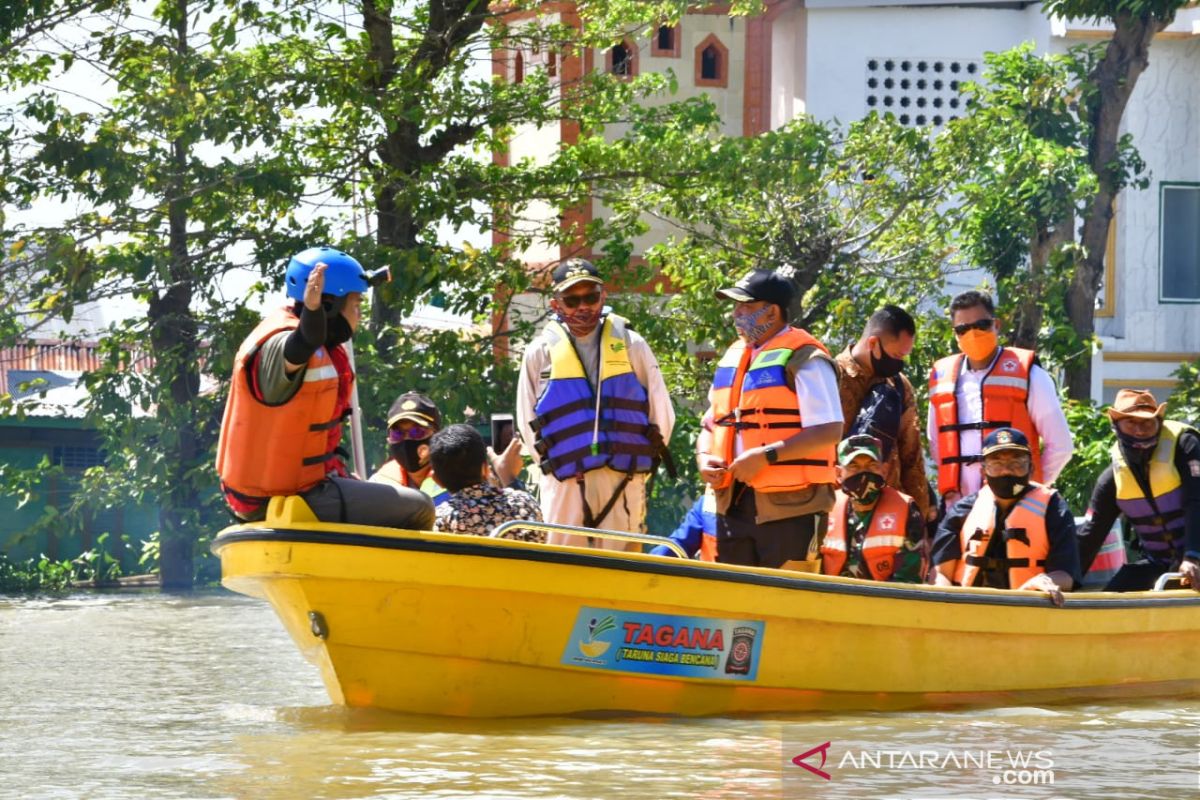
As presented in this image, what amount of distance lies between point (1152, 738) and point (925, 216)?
11.9 metres

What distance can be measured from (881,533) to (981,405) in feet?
2.76

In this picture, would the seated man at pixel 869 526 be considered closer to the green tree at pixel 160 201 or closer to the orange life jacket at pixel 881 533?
the orange life jacket at pixel 881 533

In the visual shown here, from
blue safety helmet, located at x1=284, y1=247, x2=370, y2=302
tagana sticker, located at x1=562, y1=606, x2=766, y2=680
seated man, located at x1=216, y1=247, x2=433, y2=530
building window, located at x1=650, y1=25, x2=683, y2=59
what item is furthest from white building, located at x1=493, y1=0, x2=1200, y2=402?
blue safety helmet, located at x1=284, y1=247, x2=370, y2=302

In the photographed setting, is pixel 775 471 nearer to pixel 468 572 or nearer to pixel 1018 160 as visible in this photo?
pixel 468 572

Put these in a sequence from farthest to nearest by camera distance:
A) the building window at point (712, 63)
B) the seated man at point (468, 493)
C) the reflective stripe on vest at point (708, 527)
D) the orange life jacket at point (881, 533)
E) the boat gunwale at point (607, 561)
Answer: the building window at point (712, 63), the orange life jacket at point (881, 533), the reflective stripe on vest at point (708, 527), the seated man at point (468, 493), the boat gunwale at point (607, 561)

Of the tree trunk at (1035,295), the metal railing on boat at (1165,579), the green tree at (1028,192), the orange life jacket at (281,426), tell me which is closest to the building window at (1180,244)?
the green tree at (1028,192)

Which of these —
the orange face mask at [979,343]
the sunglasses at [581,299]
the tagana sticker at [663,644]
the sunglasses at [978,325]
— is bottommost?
the tagana sticker at [663,644]

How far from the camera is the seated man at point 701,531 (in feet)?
26.4

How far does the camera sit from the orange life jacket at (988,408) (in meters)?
8.72

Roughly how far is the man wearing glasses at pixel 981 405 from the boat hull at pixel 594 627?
37.0 inches

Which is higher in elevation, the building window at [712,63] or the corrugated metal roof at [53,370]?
the building window at [712,63]

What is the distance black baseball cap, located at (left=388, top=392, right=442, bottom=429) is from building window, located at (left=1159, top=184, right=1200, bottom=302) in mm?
15334

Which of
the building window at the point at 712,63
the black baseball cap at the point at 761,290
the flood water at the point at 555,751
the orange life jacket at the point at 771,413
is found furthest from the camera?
the building window at the point at 712,63

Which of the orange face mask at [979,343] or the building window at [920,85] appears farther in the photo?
the building window at [920,85]
